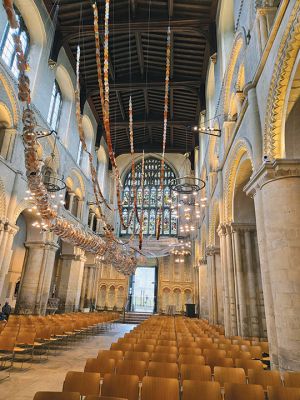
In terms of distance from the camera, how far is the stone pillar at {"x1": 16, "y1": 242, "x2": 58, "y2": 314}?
14.8 meters

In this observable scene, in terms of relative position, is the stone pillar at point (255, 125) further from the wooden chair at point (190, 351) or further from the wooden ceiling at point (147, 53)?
the wooden ceiling at point (147, 53)

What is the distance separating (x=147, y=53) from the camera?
19.2 metres

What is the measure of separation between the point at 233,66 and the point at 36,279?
14.6m

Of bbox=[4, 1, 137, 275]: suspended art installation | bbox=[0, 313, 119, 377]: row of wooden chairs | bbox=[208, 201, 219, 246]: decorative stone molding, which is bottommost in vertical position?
bbox=[0, 313, 119, 377]: row of wooden chairs

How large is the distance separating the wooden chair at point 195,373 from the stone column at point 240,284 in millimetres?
5760

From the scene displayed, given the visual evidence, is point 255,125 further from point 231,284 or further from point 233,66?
point 231,284

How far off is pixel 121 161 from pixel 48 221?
2499 cm

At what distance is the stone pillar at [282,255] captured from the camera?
210 inches

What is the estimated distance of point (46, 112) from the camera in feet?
51.7

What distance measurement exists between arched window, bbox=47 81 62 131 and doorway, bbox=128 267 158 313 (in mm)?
17660

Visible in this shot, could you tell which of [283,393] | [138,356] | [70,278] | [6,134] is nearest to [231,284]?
[138,356]

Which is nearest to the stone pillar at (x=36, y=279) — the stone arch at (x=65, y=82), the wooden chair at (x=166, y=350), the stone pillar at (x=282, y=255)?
the stone arch at (x=65, y=82)

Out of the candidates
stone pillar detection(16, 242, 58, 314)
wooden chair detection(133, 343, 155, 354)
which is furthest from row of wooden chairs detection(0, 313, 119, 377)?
stone pillar detection(16, 242, 58, 314)

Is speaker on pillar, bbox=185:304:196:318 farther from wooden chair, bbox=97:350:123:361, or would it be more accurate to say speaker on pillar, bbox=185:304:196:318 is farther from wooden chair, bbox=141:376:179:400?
wooden chair, bbox=141:376:179:400
